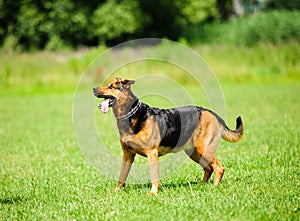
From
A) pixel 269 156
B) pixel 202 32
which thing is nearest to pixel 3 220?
pixel 269 156

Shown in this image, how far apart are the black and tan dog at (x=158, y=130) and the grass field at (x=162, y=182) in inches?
14.4

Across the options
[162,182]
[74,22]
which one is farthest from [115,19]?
[162,182]

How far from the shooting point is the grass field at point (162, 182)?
17.5 ft

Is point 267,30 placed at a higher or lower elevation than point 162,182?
higher

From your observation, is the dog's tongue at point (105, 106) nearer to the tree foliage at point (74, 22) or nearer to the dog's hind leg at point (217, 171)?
the dog's hind leg at point (217, 171)

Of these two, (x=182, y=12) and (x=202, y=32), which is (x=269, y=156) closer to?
(x=202, y=32)

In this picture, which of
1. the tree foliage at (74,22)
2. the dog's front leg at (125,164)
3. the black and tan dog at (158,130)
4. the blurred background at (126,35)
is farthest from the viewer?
the tree foliage at (74,22)

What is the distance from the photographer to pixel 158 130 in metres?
6.36

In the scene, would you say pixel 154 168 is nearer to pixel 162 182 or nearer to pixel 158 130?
pixel 158 130

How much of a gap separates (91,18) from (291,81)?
20565mm

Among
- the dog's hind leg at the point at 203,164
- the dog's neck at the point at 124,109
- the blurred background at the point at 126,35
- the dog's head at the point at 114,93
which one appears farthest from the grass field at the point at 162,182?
the blurred background at the point at 126,35

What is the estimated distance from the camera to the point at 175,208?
17.9 ft

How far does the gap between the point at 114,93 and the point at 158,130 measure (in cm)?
75

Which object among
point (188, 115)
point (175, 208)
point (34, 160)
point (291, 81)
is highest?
point (291, 81)
